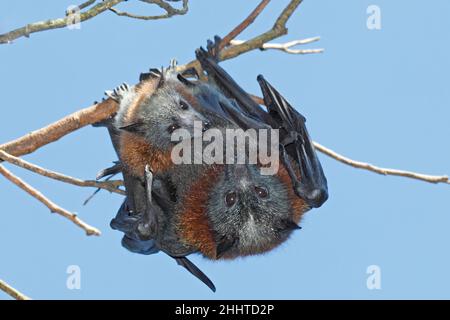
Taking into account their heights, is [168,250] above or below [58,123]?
below

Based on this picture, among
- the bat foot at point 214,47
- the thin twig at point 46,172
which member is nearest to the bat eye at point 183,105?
the bat foot at point 214,47

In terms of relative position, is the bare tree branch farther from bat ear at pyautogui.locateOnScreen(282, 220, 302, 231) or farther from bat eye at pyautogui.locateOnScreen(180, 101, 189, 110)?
bat ear at pyautogui.locateOnScreen(282, 220, 302, 231)

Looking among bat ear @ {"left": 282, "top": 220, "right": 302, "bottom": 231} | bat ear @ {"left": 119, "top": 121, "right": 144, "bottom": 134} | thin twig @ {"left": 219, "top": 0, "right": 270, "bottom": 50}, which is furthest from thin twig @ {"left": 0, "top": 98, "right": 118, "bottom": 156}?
bat ear @ {"left": 282, "top": 220, "right": 302, "bottom": 231}

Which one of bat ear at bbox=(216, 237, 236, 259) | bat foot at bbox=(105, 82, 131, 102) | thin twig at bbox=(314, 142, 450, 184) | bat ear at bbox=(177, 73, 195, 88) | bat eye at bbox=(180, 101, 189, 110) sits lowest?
bat ear at bbox=(216, 237, 236, 259)

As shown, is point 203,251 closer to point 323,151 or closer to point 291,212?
point 291,212

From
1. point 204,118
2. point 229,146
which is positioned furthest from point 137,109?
point 229,146

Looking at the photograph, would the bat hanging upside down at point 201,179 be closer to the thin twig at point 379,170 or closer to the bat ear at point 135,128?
the bat ear at point 135,128
